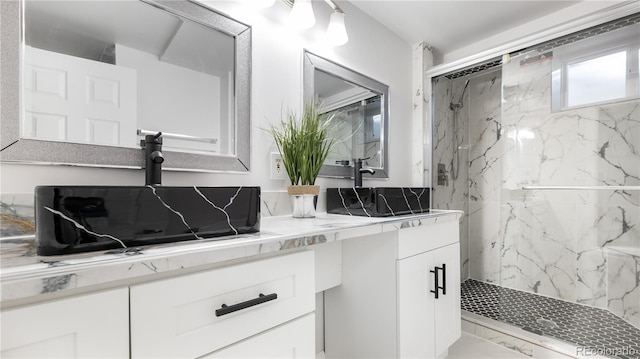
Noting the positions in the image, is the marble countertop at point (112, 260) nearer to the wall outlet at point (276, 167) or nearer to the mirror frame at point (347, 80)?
the wall outlet at point (276, 167)

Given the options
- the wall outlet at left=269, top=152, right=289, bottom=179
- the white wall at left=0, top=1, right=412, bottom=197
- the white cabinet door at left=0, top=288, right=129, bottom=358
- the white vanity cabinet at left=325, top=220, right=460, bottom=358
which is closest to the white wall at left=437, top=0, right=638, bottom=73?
the white wall at left=0, top=1, right=412, bottom=197

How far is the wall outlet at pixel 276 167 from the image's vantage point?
1.29 metres

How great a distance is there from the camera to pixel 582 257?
196 cm

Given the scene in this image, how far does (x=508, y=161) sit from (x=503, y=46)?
2.72 ft

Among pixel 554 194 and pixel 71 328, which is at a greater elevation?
pixel 554 194

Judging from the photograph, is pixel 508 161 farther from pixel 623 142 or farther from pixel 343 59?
pixel 343 59

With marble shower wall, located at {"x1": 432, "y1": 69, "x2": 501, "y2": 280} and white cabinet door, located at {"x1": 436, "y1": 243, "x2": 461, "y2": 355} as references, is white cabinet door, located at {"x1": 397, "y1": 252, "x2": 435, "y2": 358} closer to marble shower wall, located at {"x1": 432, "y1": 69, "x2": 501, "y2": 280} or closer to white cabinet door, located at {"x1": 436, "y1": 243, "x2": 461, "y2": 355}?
white cabinet door, located at {"x1": 436, "y1": 243, "x2": 461, "y2": 355}

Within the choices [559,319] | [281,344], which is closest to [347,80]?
[281,344]

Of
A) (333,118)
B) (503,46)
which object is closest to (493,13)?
(503,46)

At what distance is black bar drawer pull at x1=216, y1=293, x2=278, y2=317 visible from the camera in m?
0.64

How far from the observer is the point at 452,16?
6.00ft

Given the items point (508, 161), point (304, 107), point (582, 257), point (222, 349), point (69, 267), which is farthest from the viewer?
point (508, 161)

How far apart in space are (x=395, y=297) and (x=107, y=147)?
1.15 metres

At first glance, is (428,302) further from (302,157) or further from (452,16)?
(452,16)
